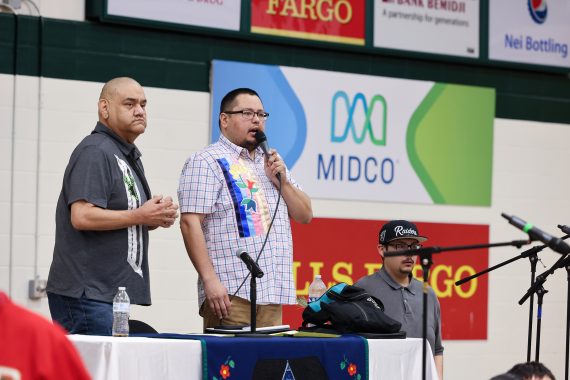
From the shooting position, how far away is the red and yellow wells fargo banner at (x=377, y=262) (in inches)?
296

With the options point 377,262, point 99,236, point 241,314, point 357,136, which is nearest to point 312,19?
point 357,136

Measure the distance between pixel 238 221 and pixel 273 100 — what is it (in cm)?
259

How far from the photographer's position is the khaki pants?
4867 millimetres

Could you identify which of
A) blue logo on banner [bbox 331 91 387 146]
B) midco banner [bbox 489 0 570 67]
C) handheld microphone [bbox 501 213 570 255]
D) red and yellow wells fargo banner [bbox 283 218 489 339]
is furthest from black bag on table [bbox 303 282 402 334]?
midco banner [bbox 489 0 570 67]

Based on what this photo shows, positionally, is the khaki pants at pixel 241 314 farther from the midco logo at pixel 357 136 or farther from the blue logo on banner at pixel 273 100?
the midco logo at pixel 357 136

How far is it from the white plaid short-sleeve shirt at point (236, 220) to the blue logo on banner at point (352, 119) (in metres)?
2.67

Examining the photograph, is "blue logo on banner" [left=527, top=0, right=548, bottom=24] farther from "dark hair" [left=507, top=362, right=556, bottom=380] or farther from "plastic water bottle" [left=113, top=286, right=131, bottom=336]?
"plastic water bottle" [left=113, top=286, right=131, bottom=336]

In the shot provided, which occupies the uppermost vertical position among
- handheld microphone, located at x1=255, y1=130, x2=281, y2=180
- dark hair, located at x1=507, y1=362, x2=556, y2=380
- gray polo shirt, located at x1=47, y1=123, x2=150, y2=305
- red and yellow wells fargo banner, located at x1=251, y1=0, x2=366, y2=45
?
red and yellow wells fargo banner, located at x1=251, y1=0, x2=366, y2=45

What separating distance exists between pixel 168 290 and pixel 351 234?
1358 mm

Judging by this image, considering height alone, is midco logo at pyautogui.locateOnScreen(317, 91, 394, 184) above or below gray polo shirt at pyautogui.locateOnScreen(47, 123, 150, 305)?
above

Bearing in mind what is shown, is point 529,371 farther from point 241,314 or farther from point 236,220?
point 236,220

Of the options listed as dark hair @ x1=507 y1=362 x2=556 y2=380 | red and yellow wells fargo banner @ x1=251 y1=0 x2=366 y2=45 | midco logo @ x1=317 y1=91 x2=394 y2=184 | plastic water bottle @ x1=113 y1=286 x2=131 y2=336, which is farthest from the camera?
midco logo @ x1=317 y1=91 x2=394 y2=184

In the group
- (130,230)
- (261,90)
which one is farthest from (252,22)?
(130,230)

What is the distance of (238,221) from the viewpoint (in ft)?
16.2
